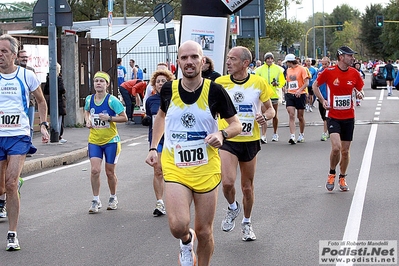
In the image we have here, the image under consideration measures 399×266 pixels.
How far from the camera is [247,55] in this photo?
834 cm

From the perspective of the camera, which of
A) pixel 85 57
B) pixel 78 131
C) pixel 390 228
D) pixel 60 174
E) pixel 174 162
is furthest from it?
pixel 85 57

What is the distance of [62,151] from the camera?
1675cm

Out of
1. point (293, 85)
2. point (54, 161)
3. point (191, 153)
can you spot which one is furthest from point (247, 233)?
point (293, 85)

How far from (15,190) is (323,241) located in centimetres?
308

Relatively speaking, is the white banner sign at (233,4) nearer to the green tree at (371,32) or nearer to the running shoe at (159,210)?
the running shoe at (159,210)

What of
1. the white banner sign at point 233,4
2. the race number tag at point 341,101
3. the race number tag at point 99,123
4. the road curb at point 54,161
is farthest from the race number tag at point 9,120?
the white banner sign at point 233,4

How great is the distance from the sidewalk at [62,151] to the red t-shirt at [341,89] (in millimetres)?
5737

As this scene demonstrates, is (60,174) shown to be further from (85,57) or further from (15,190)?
(85,57)

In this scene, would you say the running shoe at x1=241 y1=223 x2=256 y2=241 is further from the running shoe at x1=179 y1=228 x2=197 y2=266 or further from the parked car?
the parked car

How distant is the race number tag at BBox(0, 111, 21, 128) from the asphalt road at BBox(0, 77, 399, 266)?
3.95 ft

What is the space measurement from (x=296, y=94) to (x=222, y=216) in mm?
9255

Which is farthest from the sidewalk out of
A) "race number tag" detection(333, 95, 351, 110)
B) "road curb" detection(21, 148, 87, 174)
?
"race number tag" detection(333, 95, 351, 110)

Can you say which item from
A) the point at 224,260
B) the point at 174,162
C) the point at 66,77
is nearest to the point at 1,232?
the point at 224,260

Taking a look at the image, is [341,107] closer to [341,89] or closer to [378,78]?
[341,89]
